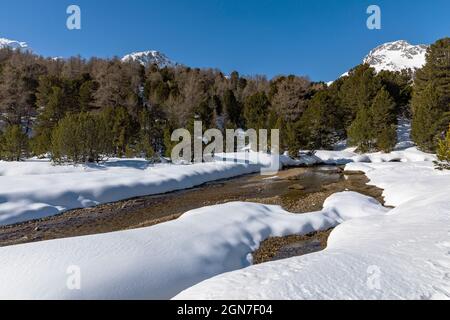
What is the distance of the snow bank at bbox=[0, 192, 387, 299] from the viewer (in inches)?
263

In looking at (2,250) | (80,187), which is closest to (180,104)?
(80,187)

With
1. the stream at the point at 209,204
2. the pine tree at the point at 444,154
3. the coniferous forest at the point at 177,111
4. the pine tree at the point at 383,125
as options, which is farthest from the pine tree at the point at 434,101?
the stream at the point at 209,204

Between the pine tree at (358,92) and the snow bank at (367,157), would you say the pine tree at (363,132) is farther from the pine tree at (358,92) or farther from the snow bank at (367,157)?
the pine tree at (358,92)

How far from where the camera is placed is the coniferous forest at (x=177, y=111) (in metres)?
31.3

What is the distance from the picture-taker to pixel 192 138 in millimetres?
37188

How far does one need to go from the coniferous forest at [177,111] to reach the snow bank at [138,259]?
68.4ft

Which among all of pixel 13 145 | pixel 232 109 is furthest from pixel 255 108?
pixel 13 145

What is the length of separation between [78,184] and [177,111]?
32.1 metres

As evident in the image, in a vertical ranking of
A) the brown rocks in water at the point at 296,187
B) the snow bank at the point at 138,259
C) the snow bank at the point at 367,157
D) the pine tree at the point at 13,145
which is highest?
the pine tree at the point at 13,145

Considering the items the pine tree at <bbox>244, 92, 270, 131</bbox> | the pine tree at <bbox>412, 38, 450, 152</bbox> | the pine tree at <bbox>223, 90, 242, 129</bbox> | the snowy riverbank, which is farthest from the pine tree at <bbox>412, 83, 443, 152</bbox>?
the pine tree at <bbox>223, 90, 242, 129</bbox>

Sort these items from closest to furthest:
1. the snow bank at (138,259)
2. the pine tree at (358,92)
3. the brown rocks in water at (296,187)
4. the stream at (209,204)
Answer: the snow bank at (138,259) < the stream at (209,204) < the brown rocks in water at (296,187) < the pine tree at (358,92)

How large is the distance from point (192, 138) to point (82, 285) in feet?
102

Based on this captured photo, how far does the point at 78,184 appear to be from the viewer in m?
20.5
